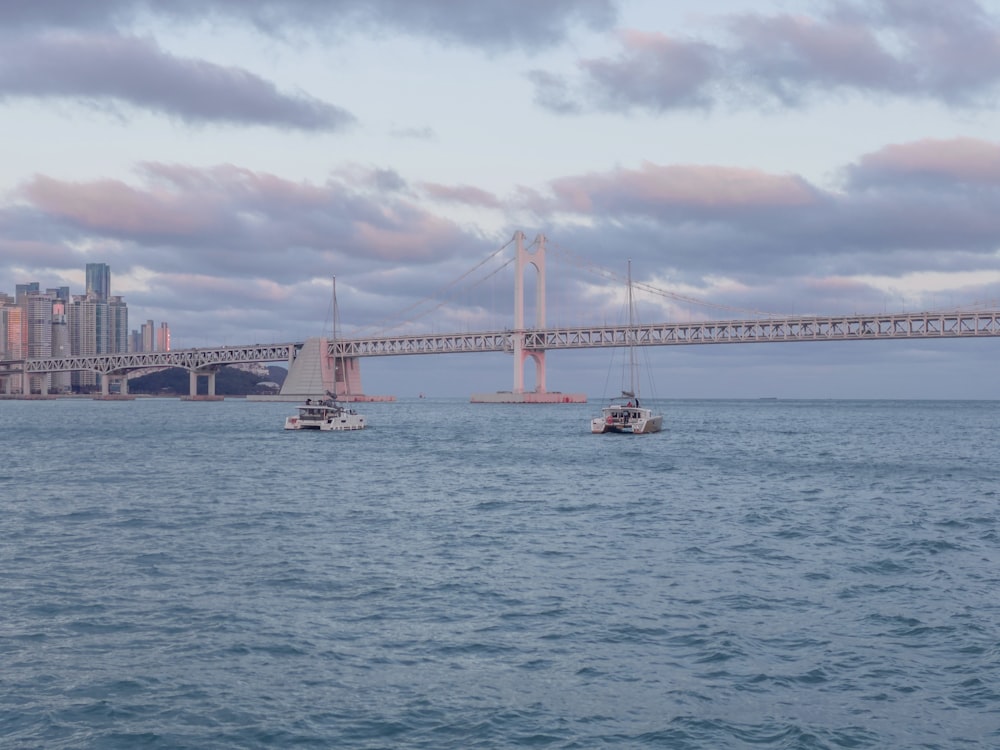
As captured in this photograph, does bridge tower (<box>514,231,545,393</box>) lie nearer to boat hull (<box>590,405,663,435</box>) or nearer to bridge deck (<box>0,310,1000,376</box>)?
bridge deck (<box>0,310,1000,376</box>)

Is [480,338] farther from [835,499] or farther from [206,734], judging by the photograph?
[206,734]

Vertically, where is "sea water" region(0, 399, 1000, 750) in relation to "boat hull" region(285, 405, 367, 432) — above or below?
below

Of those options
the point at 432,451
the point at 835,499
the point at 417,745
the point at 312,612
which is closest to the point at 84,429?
the point at 432,451

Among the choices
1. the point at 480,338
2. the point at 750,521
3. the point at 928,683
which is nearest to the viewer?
the point at 928,683

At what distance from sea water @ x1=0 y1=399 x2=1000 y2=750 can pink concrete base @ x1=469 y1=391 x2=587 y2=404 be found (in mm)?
107239

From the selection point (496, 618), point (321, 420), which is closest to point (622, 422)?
point (321, 420)

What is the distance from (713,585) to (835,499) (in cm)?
1460

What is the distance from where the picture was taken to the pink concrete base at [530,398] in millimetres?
138250

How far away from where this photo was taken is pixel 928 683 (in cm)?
1103

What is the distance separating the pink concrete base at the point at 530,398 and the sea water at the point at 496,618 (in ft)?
352

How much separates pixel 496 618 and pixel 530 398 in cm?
12460

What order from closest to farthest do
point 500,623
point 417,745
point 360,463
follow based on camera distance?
point 417,745
point 500,623
point 360,463

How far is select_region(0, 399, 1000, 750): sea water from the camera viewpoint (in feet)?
32.3

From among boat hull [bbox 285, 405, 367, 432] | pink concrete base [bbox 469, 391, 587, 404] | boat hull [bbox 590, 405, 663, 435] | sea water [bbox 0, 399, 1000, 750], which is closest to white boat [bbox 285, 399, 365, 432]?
boat hull [bbox 285, 405, 367, 432]
